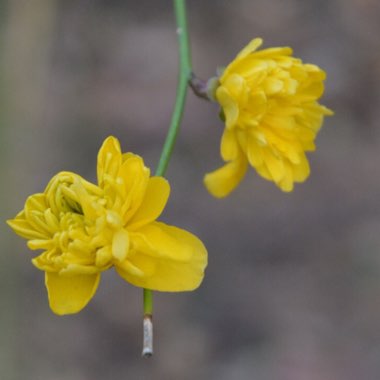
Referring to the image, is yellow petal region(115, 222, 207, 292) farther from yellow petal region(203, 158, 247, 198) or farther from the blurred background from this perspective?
the blurred background

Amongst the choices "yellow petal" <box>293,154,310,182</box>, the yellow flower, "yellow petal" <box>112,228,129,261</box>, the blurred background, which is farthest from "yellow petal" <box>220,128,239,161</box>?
the blurred background

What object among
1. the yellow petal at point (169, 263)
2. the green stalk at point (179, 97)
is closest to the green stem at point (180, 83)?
the green stalk at point (179, 97)

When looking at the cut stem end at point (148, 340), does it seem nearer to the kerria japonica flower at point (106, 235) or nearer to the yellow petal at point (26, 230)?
the kerria japonica flower at point (106, 235)

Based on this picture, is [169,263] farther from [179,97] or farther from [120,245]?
[179,97]

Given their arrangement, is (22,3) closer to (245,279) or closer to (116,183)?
(245,279)

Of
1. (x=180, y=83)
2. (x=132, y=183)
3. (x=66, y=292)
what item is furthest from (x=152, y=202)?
(x=180, y=83)

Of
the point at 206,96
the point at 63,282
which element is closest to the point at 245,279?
the point at 206,96
